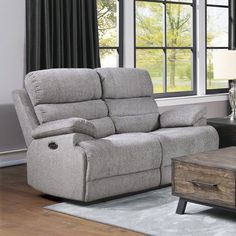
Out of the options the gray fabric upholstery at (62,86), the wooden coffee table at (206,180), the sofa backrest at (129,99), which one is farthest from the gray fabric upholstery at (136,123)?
the wooden coffee table at (206,180)

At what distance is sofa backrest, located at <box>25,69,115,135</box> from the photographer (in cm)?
447

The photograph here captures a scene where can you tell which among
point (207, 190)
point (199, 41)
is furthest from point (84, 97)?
point (199, 41)

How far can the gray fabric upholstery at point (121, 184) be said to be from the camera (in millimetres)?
4004

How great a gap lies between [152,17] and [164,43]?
1.22 ft

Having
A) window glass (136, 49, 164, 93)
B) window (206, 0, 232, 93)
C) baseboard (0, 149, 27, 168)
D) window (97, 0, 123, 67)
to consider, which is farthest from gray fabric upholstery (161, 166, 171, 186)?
window (206, 0, 232, 93)

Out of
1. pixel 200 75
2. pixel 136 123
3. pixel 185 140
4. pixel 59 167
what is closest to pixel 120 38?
pixel 200 75

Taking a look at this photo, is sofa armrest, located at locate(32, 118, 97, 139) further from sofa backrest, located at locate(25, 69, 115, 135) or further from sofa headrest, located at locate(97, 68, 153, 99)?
sofa headrest, located at locate(97, 68, 153, 99)

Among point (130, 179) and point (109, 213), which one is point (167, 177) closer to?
point (130, 179)

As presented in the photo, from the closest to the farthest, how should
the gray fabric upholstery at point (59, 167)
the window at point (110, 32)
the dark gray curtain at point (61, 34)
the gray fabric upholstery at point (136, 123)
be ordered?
the gray fabric upholstery at point (59, 167) < the gray fabric upholstery at point (136, 123) < the dark gray curtain at point (61, 34) < the window at point (110, 32)

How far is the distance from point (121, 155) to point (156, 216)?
0.62 metres

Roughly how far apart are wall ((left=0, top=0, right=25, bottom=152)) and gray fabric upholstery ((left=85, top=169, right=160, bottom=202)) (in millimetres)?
1759

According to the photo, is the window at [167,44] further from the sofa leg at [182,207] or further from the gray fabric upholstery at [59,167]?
the sofa leg at [182,207]

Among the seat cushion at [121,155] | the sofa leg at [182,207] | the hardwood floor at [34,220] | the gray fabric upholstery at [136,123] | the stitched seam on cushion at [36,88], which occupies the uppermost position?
the stitched seam on cushion at [36,88]

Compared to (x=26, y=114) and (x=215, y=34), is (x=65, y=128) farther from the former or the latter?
(x=215, y=34)
